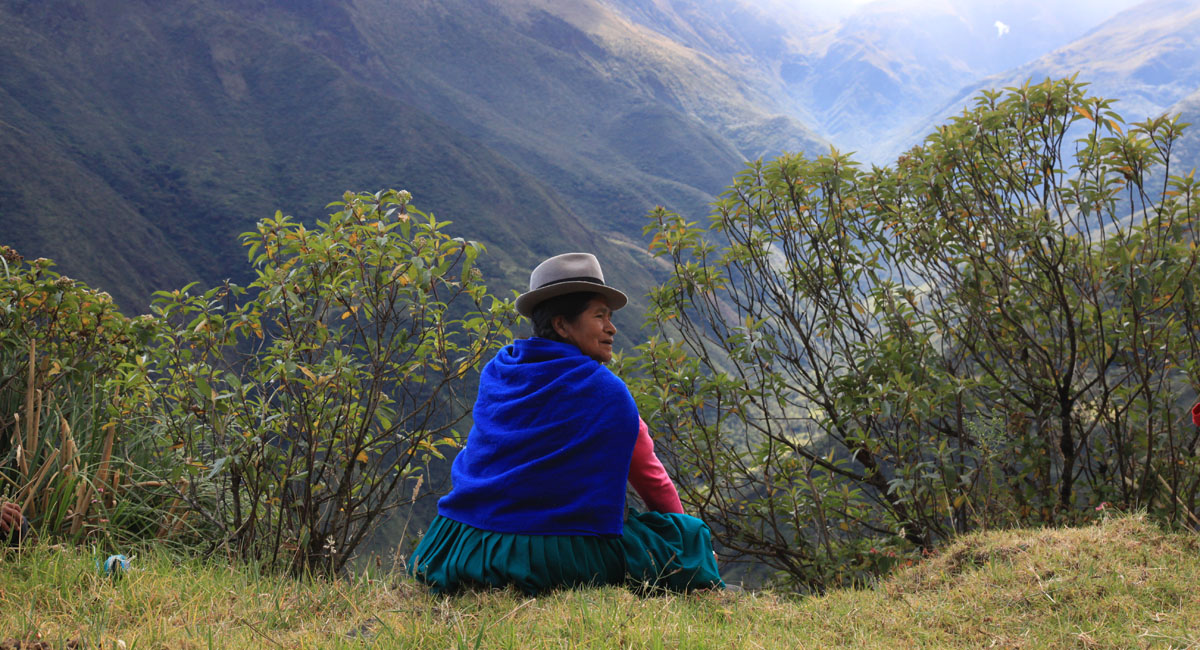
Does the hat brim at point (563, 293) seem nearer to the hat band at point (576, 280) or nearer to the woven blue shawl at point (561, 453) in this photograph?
the hat band at point (576, 280)

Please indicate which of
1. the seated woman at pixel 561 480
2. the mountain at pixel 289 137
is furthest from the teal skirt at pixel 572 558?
the mountain at pixel 289 137

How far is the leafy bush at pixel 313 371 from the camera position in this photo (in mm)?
3727

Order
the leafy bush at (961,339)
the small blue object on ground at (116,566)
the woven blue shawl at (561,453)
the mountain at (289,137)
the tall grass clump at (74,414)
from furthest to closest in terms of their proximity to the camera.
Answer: the mountain at (289,137) → the leafy bush at (961,339) → the tall grass clump at (74,414) → the small blue object on ground at (116,566) → the woven blue shawl at (561,453)

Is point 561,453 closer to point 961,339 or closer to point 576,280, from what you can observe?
point 576,280

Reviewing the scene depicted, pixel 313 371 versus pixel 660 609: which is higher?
pixel 313 371

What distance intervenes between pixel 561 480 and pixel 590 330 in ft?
1.80

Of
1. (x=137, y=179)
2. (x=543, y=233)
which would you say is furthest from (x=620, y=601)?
(x=137, y=179)

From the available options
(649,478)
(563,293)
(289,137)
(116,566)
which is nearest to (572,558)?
(649,478)

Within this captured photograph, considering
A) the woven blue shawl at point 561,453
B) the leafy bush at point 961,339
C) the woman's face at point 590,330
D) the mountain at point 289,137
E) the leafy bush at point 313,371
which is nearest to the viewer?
the woven blue shawl at point 561,453

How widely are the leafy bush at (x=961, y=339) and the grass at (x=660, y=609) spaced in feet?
4.32

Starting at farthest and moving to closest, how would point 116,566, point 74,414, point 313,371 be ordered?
point 74,414 → point 313,371 → point 116,566

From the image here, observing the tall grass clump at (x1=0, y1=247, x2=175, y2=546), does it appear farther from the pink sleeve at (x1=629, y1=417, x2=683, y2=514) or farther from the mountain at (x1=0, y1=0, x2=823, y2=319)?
the mountain at (x1=0, y1=0, x2=823, y2=319)

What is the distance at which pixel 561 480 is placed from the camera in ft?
8.14

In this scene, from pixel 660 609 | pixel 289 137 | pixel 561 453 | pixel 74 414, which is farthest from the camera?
pixel 289 137
